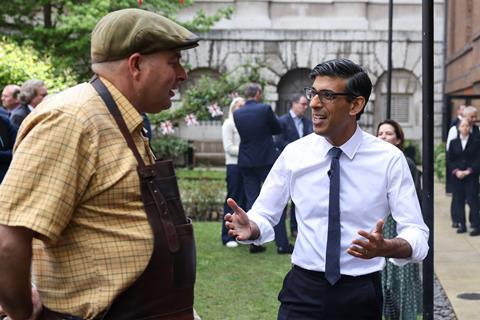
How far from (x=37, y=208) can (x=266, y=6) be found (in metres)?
23.8

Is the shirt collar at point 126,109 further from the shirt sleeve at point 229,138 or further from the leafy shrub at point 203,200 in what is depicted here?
the leafy shrub at point 203,200

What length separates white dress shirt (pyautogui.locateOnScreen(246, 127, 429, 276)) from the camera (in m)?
3.34

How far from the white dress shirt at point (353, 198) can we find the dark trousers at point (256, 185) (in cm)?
553

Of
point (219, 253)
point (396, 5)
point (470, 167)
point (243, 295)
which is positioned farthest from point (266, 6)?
point (243, 295)

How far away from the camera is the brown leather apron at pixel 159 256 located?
2336 millimetres

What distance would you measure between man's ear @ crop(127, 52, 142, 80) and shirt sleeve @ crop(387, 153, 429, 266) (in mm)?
1435

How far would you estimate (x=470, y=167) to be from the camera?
11.2 meters

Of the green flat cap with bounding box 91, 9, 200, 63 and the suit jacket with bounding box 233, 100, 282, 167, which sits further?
the suit jacket with bounding box 233, 100, 282, 167

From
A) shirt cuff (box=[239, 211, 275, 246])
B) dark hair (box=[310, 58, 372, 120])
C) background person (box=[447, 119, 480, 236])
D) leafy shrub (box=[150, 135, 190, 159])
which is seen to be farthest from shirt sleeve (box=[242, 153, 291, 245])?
leafy shrub (box=[150, 135, 190, 159])

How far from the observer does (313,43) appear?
82.1 ft

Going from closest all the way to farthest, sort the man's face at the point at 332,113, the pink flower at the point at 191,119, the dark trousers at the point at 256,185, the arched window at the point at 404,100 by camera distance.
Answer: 1. the man's face at the point at 332,113
2. the dark trousers at the point at 256,185
3. the pink flower at the point at 191,119
4. the arched window at the point at 404,100

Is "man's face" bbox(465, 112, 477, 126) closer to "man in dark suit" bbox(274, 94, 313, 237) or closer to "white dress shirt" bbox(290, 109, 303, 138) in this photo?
"man in dark suit" bbox(274, 94, 313, 237)

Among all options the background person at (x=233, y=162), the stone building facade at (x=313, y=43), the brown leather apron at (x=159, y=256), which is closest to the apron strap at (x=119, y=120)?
the brown leather apron at (x=159, y=256)

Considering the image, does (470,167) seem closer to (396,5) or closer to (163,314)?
(163,314)
